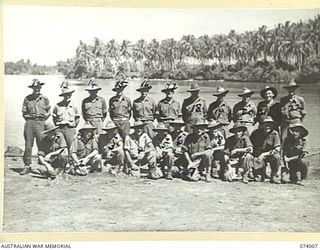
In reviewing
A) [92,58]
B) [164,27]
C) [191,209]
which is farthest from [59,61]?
[191,209]

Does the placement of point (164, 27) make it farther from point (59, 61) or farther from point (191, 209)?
point (191, 209)

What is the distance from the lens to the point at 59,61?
2.37 ft

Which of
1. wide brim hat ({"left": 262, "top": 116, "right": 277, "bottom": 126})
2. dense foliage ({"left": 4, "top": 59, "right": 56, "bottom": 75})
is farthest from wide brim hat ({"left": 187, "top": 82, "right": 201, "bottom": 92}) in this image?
dense foliage ({"left": 4, "top": 59, "right": 56, "bottom": 75})

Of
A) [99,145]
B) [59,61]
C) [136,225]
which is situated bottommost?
[136,225]

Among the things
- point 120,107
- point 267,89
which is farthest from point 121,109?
point 267,89

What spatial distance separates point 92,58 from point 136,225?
0.79ft

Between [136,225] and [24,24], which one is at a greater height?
[24,24]

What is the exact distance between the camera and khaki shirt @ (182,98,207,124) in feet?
2.39

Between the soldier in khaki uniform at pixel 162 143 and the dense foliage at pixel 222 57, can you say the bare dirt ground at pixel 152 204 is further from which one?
the dense foliage at pixel 222 57

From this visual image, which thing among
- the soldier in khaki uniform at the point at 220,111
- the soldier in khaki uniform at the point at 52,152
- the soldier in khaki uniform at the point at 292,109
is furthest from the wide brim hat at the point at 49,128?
the soldier in khaki uniform at the point at 292,109

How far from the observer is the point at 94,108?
73cm

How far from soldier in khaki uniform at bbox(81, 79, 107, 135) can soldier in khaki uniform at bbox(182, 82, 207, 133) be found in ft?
0.38

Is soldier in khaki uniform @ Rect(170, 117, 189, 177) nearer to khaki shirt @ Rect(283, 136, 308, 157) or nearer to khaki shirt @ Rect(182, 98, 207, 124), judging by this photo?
khaki shirt @ Rect(182, 98, 207, 124)

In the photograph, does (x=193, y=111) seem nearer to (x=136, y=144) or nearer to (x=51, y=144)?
(x=136, y=144)
